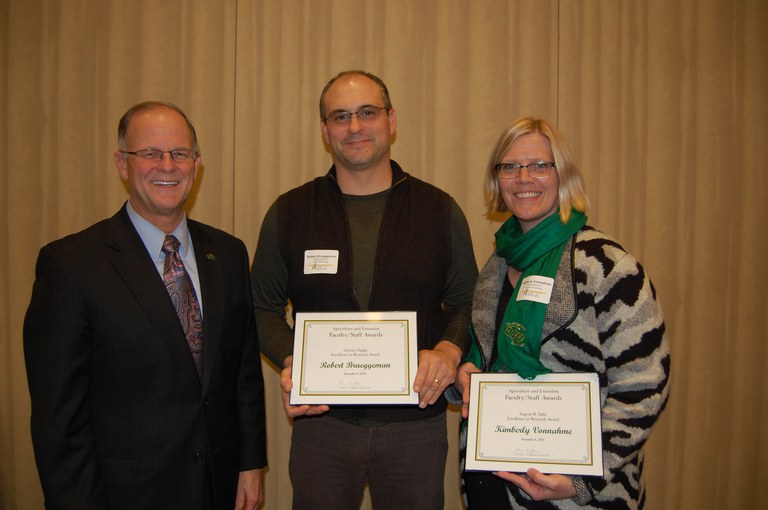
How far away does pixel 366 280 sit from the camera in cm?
233

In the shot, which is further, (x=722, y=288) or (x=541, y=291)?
(x=722, y=288)

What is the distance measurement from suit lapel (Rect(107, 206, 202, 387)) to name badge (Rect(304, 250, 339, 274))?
662mm

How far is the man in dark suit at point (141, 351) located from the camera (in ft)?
5.57

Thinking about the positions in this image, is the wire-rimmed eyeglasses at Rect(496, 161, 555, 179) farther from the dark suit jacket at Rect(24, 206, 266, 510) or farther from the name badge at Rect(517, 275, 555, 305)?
the dark suit jacket at Rect(24, 206, 266, 510)

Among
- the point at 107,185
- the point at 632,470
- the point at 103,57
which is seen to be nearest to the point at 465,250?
the point at 632,470

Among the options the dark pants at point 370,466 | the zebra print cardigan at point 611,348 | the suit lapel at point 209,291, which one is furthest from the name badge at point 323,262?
the zebra print cardigan at point 611,348

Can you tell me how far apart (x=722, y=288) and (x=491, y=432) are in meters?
2.60

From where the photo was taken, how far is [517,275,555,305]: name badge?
72.4 inches

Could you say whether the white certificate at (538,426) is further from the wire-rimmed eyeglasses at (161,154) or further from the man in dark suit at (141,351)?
the wire-rimmed eyeglasses at (161,154)

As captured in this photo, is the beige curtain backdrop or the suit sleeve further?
the beige curtain backdrop

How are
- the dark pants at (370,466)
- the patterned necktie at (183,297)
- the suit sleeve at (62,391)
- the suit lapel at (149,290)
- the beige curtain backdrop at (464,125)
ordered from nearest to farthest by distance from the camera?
the suit sleeve at (62,391)
the suit lapel at (149,290)
the patterned necktie at (183,297)
the dark pants at (370,466)
the beige curtain backdrop at (464,125)

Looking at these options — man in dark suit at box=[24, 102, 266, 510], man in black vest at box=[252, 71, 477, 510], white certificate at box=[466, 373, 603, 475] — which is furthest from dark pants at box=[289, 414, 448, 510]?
white certificate at box=[466, 373, 603, 475]

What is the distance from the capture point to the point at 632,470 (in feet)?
6.12

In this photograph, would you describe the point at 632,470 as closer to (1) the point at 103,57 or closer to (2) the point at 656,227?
(2) the point at 656,227
